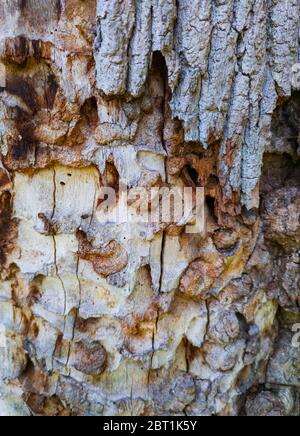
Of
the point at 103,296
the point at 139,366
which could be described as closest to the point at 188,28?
the point at 103,296

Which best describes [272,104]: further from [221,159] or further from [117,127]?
[117,127]

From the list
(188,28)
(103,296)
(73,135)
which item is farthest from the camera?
(103,296)

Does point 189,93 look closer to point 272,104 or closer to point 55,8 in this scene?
point 272,104
